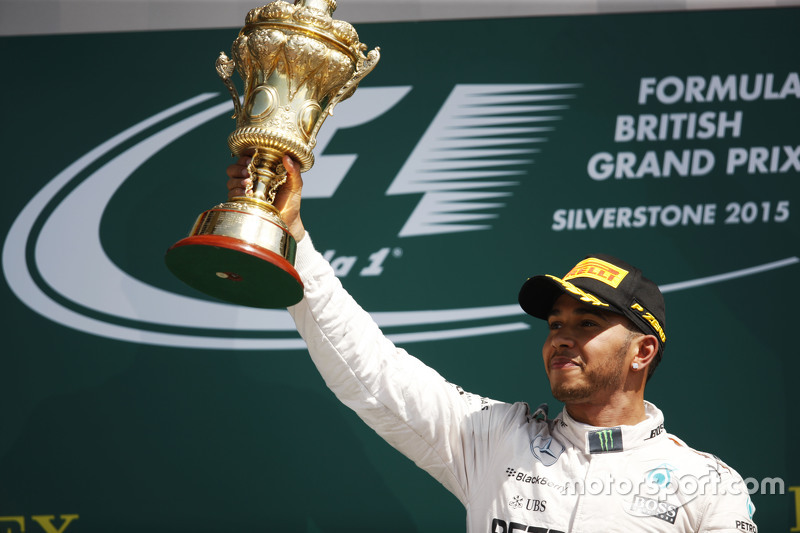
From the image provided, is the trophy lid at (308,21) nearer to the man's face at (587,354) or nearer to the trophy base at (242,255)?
the trophy base at (242,255)

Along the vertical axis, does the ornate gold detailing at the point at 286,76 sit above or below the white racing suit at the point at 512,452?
above

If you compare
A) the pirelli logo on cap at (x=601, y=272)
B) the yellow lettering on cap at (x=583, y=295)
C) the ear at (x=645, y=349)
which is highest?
the pirelli logo on cap at (x=601, y=272)

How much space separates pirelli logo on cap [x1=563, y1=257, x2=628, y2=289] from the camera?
175cm

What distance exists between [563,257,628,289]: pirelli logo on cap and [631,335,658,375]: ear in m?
0.14

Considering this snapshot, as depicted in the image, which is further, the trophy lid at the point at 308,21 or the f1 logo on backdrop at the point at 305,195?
the f1 logo on backdrop at the point at 305,195

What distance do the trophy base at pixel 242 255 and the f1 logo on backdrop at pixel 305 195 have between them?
1105 millimetres

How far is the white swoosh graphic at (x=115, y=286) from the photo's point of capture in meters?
2.63

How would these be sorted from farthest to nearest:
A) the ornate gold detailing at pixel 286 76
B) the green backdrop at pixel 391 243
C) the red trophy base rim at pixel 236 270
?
1. the green backdrop at pixel 391 243
2. the ornate gold detailing at pixel 286 76
3. the red trophy base rim at pixel 236 270

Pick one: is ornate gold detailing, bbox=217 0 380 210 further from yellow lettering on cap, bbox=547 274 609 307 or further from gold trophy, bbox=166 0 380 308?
yellow lettering on cap, bbox=547 274 609 307

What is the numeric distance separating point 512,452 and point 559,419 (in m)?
0.15

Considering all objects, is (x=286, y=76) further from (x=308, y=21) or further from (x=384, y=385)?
(x=384, y=385)

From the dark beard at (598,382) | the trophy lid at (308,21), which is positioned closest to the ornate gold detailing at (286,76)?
the trophy lid at (308,21)

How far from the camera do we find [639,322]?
1.74 meters

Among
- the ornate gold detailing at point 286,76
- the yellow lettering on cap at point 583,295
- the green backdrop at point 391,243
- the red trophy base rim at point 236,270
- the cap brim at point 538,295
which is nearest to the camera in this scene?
the red trophy base rim at point 236,270
